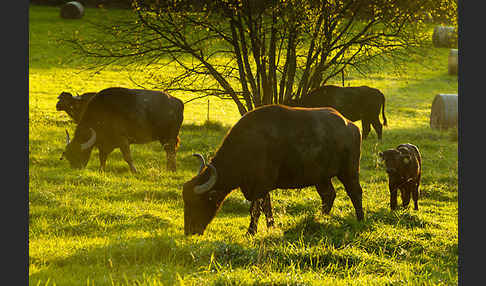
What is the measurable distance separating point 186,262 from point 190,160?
7.70m

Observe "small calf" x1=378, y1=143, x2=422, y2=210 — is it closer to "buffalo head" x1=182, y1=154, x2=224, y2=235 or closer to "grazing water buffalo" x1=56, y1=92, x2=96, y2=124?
"buffalo head" x1=182, y1=154, x2=224, y2=235

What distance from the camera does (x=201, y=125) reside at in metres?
19.2

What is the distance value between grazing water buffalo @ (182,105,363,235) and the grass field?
0.52 metres

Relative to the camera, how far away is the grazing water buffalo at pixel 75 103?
50.6ft

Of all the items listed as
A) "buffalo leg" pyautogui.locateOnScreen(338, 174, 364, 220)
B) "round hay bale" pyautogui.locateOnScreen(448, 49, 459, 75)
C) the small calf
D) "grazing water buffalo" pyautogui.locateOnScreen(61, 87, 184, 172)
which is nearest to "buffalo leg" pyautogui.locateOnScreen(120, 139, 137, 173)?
"grazing water buffalo" pyautogui.locateOnScreen(61, 87, 184, 172)

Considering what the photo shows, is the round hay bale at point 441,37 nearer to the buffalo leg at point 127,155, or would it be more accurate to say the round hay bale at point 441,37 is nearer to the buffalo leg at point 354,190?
the buffalo leg at point 127,155

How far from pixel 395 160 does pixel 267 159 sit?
11.7 ft

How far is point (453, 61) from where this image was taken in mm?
33750

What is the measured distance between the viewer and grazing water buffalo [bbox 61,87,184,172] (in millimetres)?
12352

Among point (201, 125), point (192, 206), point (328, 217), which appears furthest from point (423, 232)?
point (201, 125)

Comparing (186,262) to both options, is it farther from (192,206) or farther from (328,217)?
(328,217)

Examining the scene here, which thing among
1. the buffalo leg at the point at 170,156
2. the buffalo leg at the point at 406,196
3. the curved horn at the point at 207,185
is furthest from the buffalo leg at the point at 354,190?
the buffalo leg at the point at 170,156

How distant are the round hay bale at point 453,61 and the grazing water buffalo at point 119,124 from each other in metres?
25.5

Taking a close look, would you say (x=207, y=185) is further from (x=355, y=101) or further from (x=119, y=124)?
(x=355, y=101)
